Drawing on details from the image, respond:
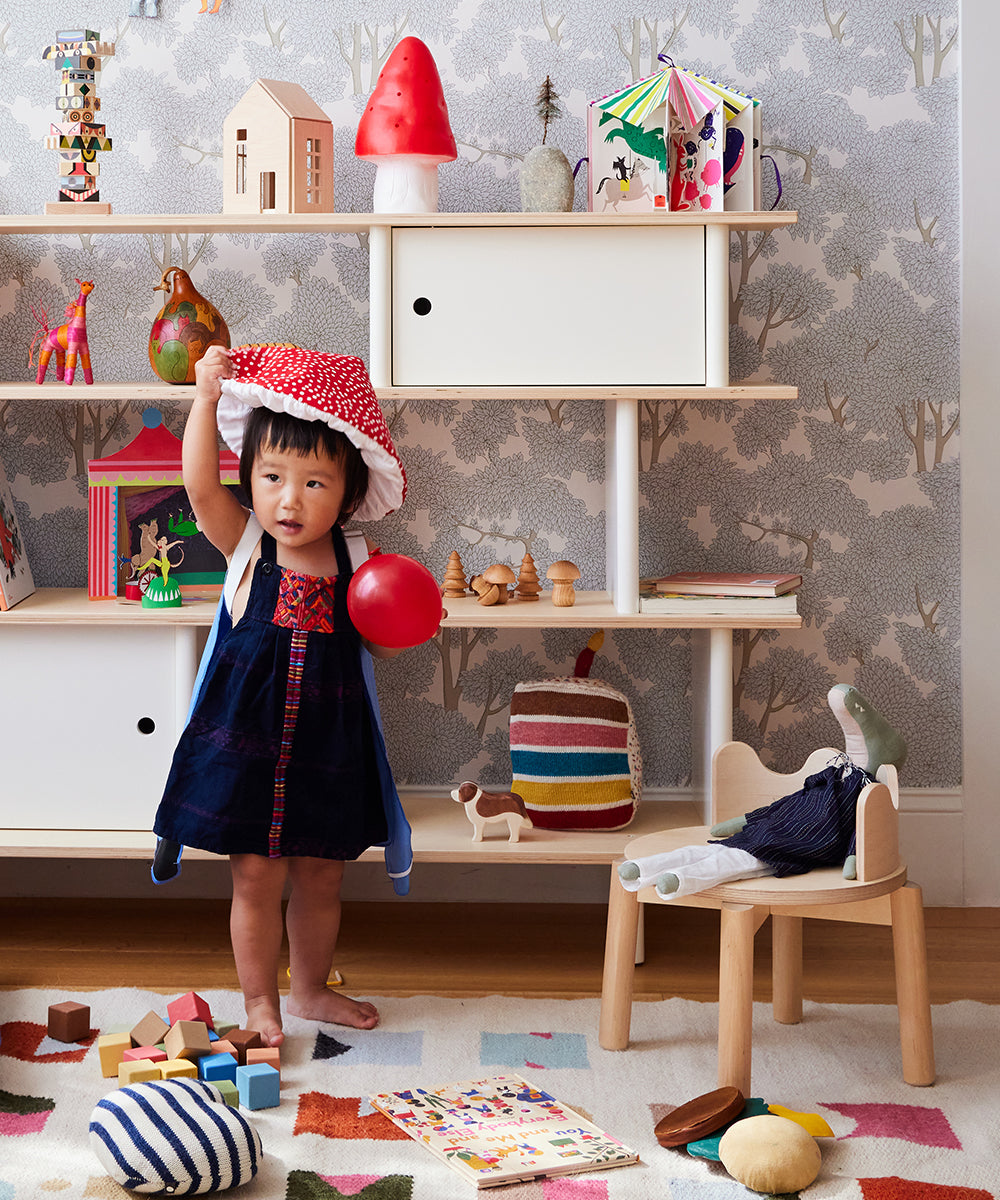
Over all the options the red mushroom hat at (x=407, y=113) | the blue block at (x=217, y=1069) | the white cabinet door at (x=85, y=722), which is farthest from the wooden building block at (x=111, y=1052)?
the red mushroom hat at (x=407, y=113)

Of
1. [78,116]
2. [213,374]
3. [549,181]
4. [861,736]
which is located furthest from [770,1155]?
[78,116]

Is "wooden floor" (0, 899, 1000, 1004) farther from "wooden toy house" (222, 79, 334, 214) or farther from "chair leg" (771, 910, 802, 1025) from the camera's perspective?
"wooden toy house" (222, 79, 334, 214)

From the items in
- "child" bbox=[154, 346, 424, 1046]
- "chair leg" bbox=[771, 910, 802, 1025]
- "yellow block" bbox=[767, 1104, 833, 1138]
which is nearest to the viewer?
"yellow block" bbox=[767, 1104, 833, 1138]

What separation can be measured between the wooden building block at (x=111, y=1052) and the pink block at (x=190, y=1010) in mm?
75

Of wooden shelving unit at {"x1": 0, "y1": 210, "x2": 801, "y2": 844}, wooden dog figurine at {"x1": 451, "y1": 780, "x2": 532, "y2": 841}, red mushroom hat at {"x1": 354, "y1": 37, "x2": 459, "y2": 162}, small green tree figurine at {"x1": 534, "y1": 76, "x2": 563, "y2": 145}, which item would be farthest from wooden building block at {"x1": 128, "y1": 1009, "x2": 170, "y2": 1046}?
small green tree figurine at {"x1": 534, "y1": 76, "x2": 563, "y2": 145}

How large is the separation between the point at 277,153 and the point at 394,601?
30.1 inches

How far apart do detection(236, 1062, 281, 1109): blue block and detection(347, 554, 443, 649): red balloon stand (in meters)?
0.53

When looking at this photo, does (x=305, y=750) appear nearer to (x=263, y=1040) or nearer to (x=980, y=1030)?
(x=263, y=1040)

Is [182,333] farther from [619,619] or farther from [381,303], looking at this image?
[619,619]

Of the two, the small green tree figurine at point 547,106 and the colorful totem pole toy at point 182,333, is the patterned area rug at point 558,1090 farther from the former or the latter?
the small green tree figurine at point 547,106

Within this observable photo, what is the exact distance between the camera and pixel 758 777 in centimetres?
171

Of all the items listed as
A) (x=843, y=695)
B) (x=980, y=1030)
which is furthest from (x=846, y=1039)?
(x=843, y=695)

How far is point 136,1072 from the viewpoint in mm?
1434

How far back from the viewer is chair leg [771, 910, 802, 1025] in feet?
5.57
